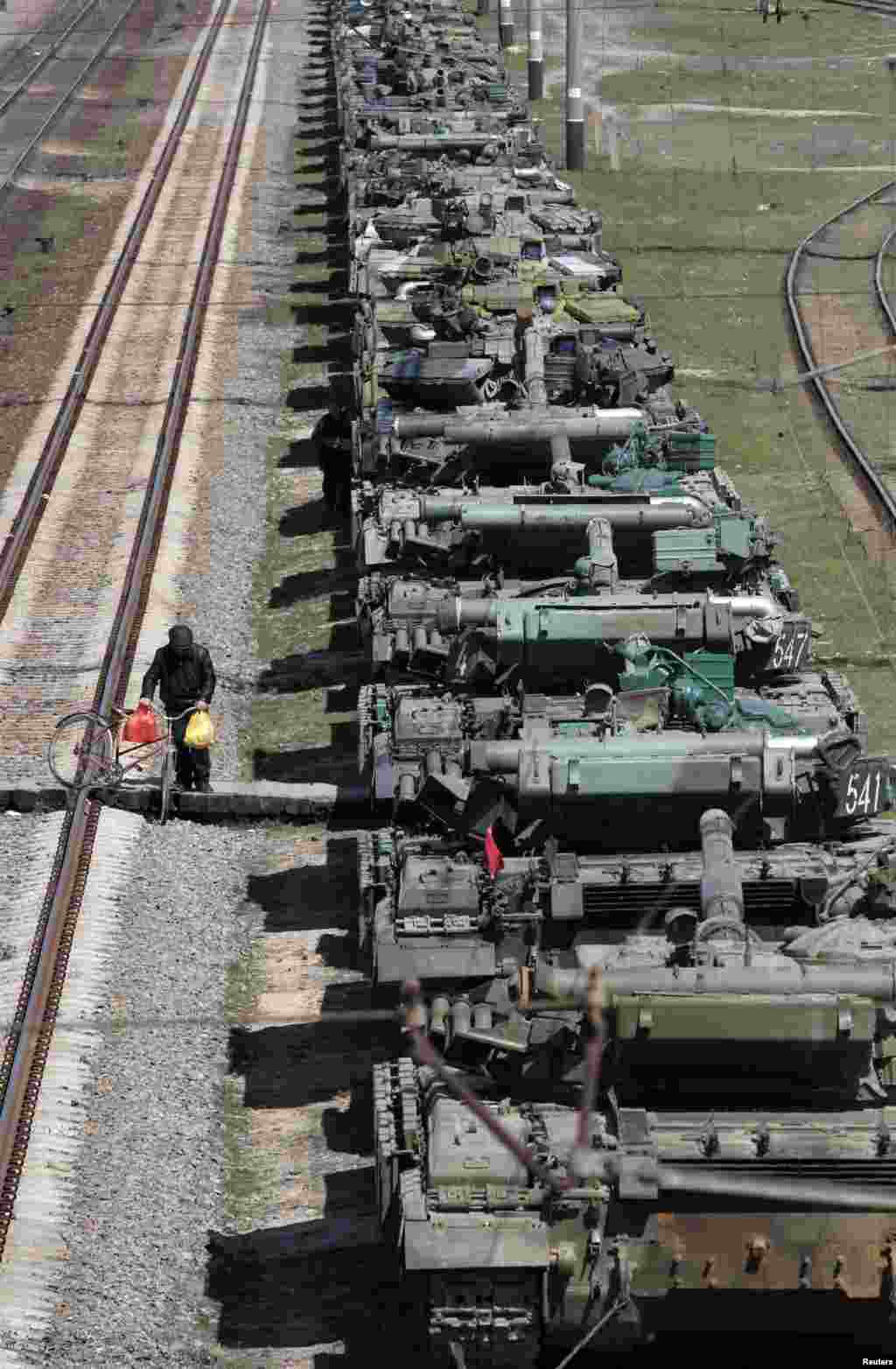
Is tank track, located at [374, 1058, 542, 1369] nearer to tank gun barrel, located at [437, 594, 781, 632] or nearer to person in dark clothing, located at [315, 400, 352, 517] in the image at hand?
tank gun barrel, located at [437, 594, 781, 632]

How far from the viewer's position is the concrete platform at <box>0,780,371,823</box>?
80.9 ft

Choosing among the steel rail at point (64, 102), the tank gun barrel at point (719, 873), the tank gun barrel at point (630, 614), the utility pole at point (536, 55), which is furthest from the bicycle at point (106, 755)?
the utility pole at point (536, 55)

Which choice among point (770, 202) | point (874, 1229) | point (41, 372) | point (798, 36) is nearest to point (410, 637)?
point (874, 1229)

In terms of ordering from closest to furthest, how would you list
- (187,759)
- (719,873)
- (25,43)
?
1. (719,873)
2. (187,759)
3. (25,43)

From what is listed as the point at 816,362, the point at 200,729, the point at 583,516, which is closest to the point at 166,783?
the point at 200,729

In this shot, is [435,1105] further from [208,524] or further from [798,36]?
[798,36]

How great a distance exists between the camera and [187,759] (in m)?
24.7

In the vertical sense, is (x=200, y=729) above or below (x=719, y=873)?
below

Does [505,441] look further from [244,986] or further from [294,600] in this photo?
[244,986]

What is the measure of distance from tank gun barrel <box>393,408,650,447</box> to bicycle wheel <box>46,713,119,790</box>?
567cm

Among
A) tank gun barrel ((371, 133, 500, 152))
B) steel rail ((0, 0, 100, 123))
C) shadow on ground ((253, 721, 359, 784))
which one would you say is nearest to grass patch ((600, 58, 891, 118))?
steel rail ((0, 0, 100, 123))

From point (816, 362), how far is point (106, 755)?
2158cm

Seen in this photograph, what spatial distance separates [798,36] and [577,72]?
73.8 ft

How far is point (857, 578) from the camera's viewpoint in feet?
107
